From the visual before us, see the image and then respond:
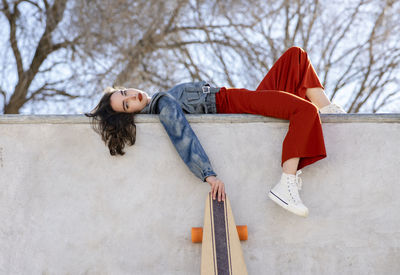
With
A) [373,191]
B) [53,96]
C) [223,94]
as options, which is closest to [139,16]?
[53,96]

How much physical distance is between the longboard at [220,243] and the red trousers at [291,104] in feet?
1.50

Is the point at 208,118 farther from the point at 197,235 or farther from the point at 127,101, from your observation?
the point at 197,235

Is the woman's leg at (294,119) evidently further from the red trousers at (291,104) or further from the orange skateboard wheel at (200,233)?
the orange skateboard wheel at (200,233)

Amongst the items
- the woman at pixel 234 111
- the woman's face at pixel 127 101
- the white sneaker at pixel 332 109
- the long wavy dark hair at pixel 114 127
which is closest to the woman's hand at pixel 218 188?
the woman at pixel 234 111

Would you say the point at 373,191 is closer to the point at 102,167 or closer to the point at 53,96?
the point at 102,167

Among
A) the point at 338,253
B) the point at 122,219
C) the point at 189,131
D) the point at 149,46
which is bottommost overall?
the point at 338,253

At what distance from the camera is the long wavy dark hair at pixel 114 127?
260 cm

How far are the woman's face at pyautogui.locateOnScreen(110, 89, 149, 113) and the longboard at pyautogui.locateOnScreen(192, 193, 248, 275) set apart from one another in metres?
0.72

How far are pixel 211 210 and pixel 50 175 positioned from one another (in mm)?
951

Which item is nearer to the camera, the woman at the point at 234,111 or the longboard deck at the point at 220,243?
the longboard deck at the point at 220,243

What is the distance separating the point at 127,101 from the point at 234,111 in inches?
25.7

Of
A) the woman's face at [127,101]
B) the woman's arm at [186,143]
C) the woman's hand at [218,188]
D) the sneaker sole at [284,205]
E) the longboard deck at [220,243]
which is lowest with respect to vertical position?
the longboard deck at [220,243]

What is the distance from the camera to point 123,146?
2.62 metres

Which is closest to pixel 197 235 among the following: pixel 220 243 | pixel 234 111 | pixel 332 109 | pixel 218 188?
pixel 220 243
